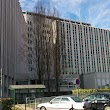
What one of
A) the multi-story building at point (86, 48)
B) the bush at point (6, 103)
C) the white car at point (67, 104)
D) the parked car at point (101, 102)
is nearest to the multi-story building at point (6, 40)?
the white car at point (67, 104)

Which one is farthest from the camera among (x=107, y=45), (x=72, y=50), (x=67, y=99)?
(x=107, y=45)

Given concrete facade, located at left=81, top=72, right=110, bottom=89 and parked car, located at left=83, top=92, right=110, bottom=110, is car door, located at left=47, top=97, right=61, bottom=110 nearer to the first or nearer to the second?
parked car, located at left=83, top=92, right=110, bottom=110

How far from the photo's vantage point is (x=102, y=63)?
122 m

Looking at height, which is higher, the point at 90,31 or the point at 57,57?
the point at 90,31

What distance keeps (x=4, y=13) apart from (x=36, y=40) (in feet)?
25.0

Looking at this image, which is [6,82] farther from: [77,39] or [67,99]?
[77,39]

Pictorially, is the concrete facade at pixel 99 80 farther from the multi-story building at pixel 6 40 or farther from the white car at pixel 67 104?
the white car at pixel 67 104

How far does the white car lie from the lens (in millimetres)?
20281

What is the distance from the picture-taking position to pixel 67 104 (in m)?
21.3

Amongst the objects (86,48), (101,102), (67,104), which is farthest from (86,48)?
(67,104)

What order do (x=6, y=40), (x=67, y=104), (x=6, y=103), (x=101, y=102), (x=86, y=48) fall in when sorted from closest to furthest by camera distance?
1. (x=6, y=103)
2. (x=67, y=104)
3. (x=101, y=102)
4. (x=6, y=40)
5. (x=86, y=48)

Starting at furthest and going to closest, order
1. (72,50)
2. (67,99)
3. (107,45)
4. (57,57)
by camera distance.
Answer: (107,45) → (72,50) → (57,57) → (67,99)

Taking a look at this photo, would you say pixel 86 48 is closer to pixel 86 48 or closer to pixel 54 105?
pixel 86 48

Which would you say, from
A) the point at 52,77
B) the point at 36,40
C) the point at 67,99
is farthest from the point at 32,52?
the point at 67,99
